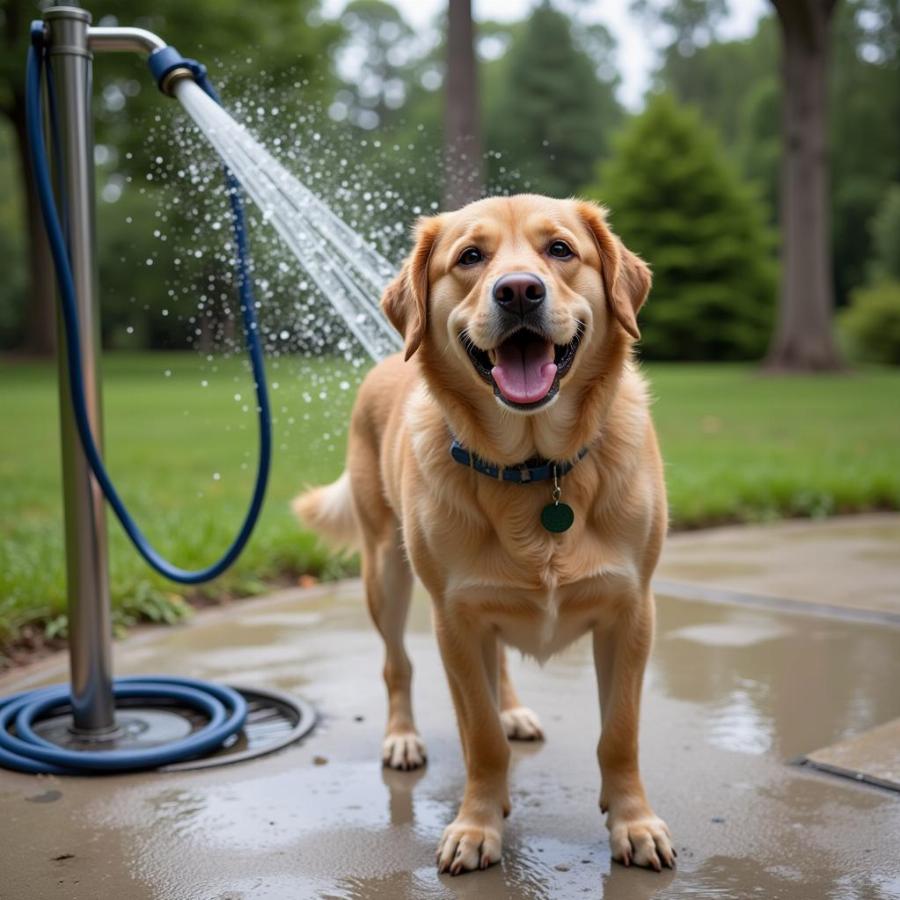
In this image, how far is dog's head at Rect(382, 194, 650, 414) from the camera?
247 centimetres

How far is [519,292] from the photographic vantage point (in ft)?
7.97

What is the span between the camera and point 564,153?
134 ft

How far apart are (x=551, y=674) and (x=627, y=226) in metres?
26.5

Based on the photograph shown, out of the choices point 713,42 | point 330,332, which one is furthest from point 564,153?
point 330,332

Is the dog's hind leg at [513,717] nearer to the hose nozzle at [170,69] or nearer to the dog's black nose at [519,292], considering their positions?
the dog's black nose at [519,292]

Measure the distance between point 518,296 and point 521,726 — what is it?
1424 mm

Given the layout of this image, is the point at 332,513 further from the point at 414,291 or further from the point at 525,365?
the point at 525,365

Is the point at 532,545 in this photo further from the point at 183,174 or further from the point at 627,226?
the point at 627,226

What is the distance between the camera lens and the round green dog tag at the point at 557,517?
254 cm

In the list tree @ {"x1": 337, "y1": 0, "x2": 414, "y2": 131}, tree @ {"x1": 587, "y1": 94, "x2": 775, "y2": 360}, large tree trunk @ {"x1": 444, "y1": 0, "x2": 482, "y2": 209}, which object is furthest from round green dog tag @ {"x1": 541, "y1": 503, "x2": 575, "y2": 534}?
tree @ {"x1": 337, "y1": 0, "x2": 414, "y2": 131}

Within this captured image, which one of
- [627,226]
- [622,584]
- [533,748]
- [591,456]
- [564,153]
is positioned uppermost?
[564,153]

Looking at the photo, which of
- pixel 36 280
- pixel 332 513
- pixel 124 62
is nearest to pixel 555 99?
pixel 124 62

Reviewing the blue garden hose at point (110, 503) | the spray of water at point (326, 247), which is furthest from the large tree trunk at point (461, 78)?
the blue garden hose at point (110, 503)

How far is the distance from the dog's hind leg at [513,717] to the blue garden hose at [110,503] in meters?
0.80
